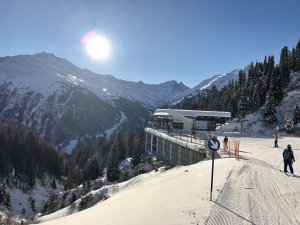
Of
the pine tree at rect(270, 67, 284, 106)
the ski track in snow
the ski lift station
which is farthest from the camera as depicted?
the pine tree at rect(270, 67, 284, 106)

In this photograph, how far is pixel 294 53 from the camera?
117625 millimetres

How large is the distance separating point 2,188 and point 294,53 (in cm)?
9884

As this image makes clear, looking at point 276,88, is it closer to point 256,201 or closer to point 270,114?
point 270,114

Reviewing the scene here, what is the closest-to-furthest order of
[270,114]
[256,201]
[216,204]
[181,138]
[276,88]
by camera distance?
1. [216,204]
2. [256,201]
3. [181,138]
4. [270,114]
5. [276,88]

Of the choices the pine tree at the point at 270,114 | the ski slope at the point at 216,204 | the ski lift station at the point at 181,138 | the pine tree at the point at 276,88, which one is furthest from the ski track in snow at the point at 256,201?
the pine tree at the point at 276,88

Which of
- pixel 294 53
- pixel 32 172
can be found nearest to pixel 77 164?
pixel 32 172

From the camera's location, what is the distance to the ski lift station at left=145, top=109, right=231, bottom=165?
37.7 m

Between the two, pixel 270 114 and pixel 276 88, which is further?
pixel 276 88

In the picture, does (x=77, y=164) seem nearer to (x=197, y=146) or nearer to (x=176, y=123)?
(x=176, y=123)

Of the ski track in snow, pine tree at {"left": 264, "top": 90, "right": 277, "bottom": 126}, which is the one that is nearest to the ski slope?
the ski track in snow

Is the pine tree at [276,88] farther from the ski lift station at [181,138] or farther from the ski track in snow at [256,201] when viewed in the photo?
the ski track in snow at [256,201]

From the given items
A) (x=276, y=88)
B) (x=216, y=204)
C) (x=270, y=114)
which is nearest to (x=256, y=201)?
(x=216, y=204)

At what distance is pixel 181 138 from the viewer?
4494 cm

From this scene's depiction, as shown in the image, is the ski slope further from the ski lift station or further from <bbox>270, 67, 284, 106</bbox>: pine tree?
<bbox>270, 67, 284, 106</bbox>: pine tree
